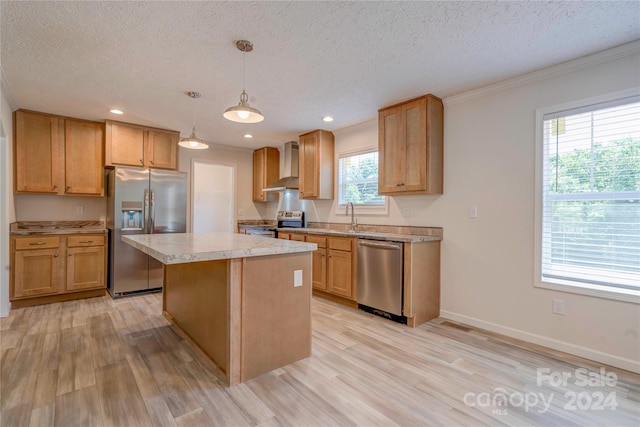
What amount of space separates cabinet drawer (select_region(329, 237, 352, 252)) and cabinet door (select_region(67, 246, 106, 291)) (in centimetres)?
Result: 307

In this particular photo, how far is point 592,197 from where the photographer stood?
2438mm

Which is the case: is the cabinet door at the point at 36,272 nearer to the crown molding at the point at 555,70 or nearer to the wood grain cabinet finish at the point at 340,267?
the wood grain cabinet finish at the point at 340,267

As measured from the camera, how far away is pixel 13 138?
369 centimetres

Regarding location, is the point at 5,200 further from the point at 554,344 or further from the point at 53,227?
the point at 554,344

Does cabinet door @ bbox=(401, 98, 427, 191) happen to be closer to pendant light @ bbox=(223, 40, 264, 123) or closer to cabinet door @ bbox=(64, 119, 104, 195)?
pendant light @ bbox=(223, 40, 264, 123)

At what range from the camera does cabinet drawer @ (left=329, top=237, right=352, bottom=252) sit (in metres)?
3.65

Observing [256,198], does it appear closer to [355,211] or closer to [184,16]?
[355,211]

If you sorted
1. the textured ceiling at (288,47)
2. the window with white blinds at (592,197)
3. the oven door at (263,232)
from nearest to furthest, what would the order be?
the textured ceiling at (288,47), the window with white blinds at (592,197), the oven door at (263,232)

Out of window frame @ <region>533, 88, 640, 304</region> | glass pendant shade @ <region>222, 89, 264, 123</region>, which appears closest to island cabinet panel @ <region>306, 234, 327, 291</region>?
glass pendant shade @ <region>222, 89, 264, 123</region>

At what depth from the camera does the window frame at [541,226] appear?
7.49 feet

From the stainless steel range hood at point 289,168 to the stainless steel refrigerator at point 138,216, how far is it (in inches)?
59.9

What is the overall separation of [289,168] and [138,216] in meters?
2.38

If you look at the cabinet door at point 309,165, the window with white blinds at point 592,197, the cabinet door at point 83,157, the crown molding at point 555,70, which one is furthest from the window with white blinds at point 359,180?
the cabinet door at point 83,157

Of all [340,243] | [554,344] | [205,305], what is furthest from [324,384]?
[554,344]
